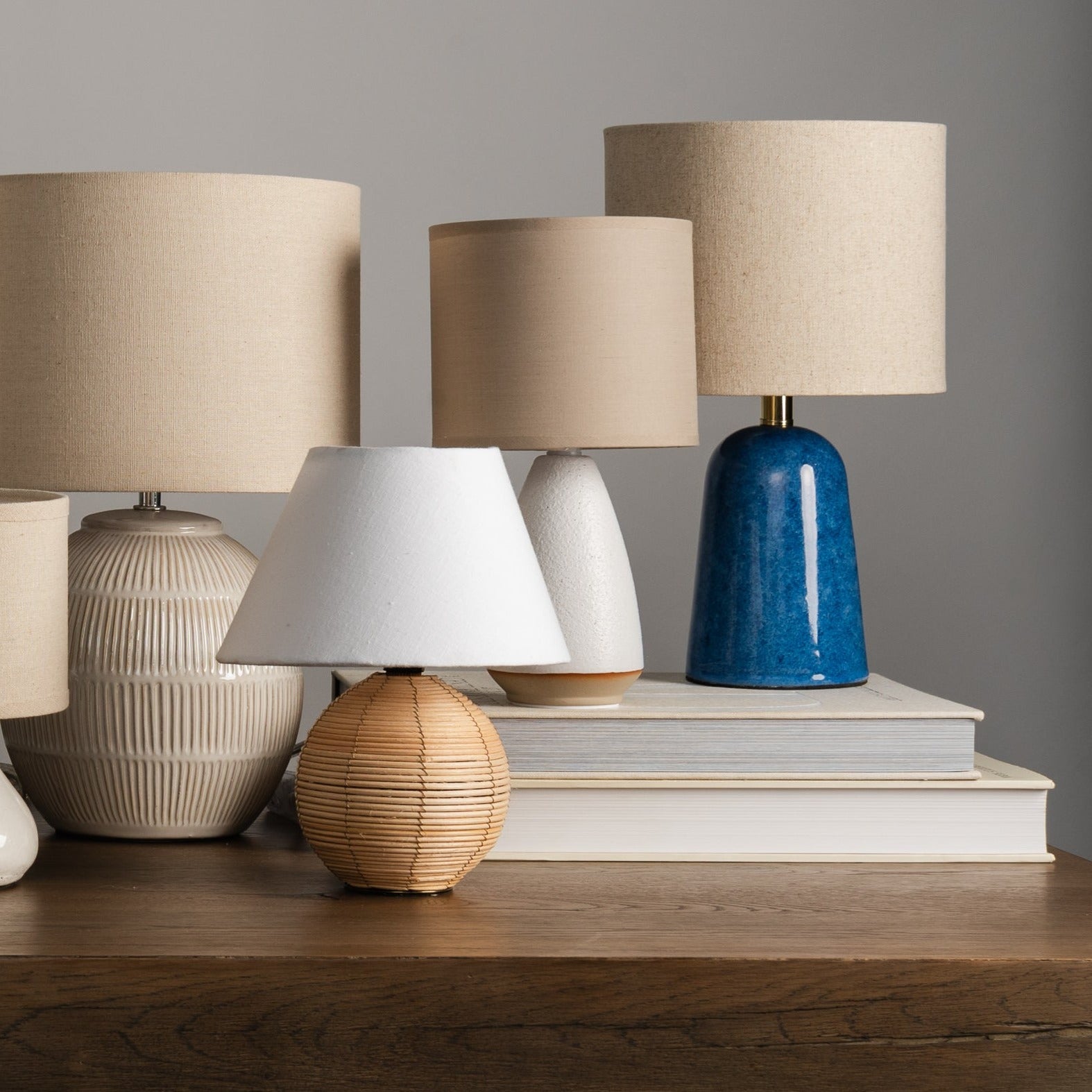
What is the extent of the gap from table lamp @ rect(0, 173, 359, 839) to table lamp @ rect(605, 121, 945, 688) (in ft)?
0.86

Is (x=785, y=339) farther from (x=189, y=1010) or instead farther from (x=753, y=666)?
(x=189, y=1010)

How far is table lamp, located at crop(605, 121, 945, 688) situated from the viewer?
121 centimetres

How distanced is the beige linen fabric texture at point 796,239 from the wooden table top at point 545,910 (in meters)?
0.37

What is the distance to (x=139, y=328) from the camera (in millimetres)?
1076

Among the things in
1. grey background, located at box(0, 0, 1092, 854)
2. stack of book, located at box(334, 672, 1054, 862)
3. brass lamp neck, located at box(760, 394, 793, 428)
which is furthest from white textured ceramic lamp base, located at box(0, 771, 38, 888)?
grey background, located at box(0, 0, 1092, 854)

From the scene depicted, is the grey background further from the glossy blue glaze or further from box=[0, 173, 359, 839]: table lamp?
box=[0, 173, 359, 839]: table lamp

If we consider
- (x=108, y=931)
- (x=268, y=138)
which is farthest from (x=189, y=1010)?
(x=268, y=138)

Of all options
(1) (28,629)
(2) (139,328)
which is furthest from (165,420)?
(1) (28,629)

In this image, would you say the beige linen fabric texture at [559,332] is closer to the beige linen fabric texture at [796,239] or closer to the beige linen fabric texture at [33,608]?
the beige linen fabric texture at [796,239]

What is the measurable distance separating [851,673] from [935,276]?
313mm

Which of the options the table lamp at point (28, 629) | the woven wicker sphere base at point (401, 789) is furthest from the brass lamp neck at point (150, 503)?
the woven wicker sphere base at point (401, 789)

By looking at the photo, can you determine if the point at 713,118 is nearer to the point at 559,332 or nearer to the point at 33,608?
the point at 559,332

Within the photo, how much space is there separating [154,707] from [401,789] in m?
0.22

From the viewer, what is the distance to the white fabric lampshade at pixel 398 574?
3.09 ft
